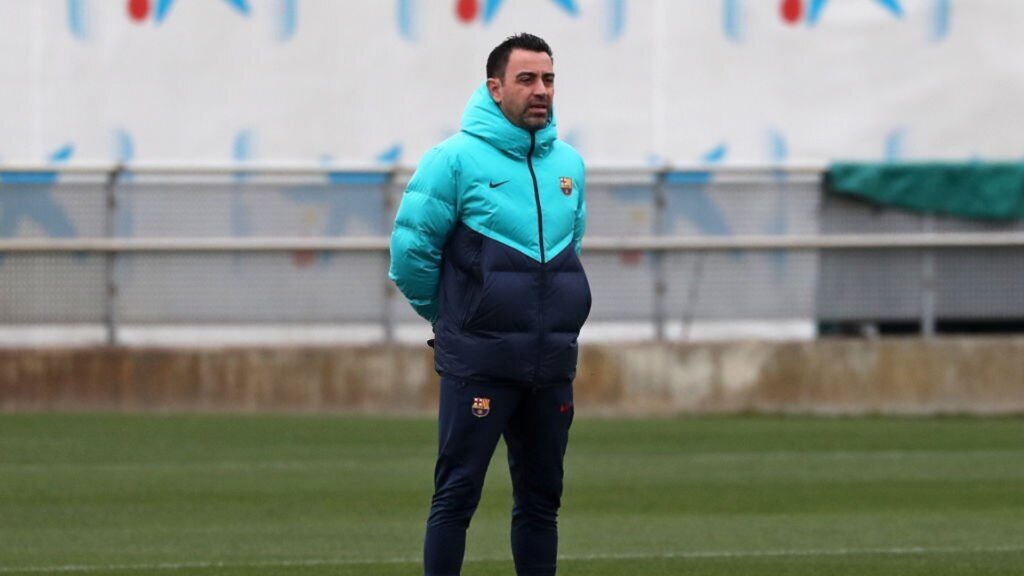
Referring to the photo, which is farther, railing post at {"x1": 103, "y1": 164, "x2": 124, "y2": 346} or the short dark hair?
railing post at {"x1": 103, "y1": 164, "x2": 124, "y2": 346}

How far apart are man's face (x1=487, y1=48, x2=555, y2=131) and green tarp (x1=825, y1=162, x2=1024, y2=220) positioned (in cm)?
1071

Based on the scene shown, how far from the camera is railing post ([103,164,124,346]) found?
1655 cm

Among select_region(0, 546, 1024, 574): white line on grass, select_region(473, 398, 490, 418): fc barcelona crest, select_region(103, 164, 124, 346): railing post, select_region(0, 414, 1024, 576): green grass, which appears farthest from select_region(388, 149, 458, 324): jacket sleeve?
select_region(103, 164, 124, 346): railing post

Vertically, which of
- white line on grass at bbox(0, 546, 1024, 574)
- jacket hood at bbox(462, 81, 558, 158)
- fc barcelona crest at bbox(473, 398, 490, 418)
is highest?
jacket hood at bbox(462, 81, 558, 158)

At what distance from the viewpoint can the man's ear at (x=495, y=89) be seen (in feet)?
22.6

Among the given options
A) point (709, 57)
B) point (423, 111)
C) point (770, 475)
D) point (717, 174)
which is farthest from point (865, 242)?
point (770, 475)

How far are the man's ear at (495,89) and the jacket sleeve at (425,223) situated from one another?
25cm

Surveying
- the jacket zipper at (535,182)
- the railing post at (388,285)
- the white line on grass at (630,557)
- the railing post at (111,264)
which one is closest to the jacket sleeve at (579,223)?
the jacket zipper at (535,182)

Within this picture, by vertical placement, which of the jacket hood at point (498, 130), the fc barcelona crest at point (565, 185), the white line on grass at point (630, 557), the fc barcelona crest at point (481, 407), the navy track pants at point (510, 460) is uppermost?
the jacket hood at point (498, 130)

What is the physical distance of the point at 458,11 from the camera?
18406 mm

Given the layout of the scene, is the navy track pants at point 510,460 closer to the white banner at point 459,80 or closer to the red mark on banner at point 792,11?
the white banner at point 459,80

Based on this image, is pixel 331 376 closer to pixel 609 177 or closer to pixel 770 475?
pixel 609 177

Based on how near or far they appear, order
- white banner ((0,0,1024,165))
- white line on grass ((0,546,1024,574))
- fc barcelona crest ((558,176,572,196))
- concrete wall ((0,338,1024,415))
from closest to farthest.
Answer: fc barcelona crest ((558,176,572,196)), white line on grass ((0,546,1024,574)), concrete wall ((0,338,1024,415)), white banner ((0,0,1024,165))

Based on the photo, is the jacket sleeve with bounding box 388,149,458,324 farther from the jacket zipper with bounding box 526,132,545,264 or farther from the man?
the jacket zipper with bounding box 526,132,545,264
